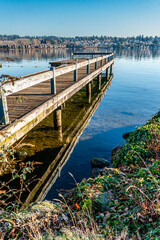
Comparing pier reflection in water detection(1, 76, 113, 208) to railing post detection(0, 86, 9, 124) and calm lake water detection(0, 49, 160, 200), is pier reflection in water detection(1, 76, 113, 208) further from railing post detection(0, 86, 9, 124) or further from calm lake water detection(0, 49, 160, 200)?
railing post detection(0, 86, 9, 124)

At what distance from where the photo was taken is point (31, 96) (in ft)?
27.6

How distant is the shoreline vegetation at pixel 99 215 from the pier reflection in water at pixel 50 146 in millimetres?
1359

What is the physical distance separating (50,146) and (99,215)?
6.02m

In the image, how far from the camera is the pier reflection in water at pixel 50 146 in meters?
6.75

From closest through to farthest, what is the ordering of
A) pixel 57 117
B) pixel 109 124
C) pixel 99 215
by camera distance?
pixel 99 215
pixel 57 117
pixel 109 124

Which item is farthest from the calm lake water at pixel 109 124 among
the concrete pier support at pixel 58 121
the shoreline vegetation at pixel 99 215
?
the concrete pier support at pixel 58 121

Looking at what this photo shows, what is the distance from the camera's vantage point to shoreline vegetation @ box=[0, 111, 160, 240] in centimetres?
295

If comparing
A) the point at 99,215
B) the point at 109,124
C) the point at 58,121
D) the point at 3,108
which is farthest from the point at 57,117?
the point at 99,215

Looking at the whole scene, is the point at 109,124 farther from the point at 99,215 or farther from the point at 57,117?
the point at 99,215

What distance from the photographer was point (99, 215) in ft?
11.8

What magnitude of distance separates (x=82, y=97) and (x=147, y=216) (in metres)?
15.9

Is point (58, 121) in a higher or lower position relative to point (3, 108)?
lower

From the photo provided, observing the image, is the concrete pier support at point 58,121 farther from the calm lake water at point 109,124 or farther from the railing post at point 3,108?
the railing post at point 3,108

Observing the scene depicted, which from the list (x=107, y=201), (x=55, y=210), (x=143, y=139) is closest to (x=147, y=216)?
(x=107, y=201)
